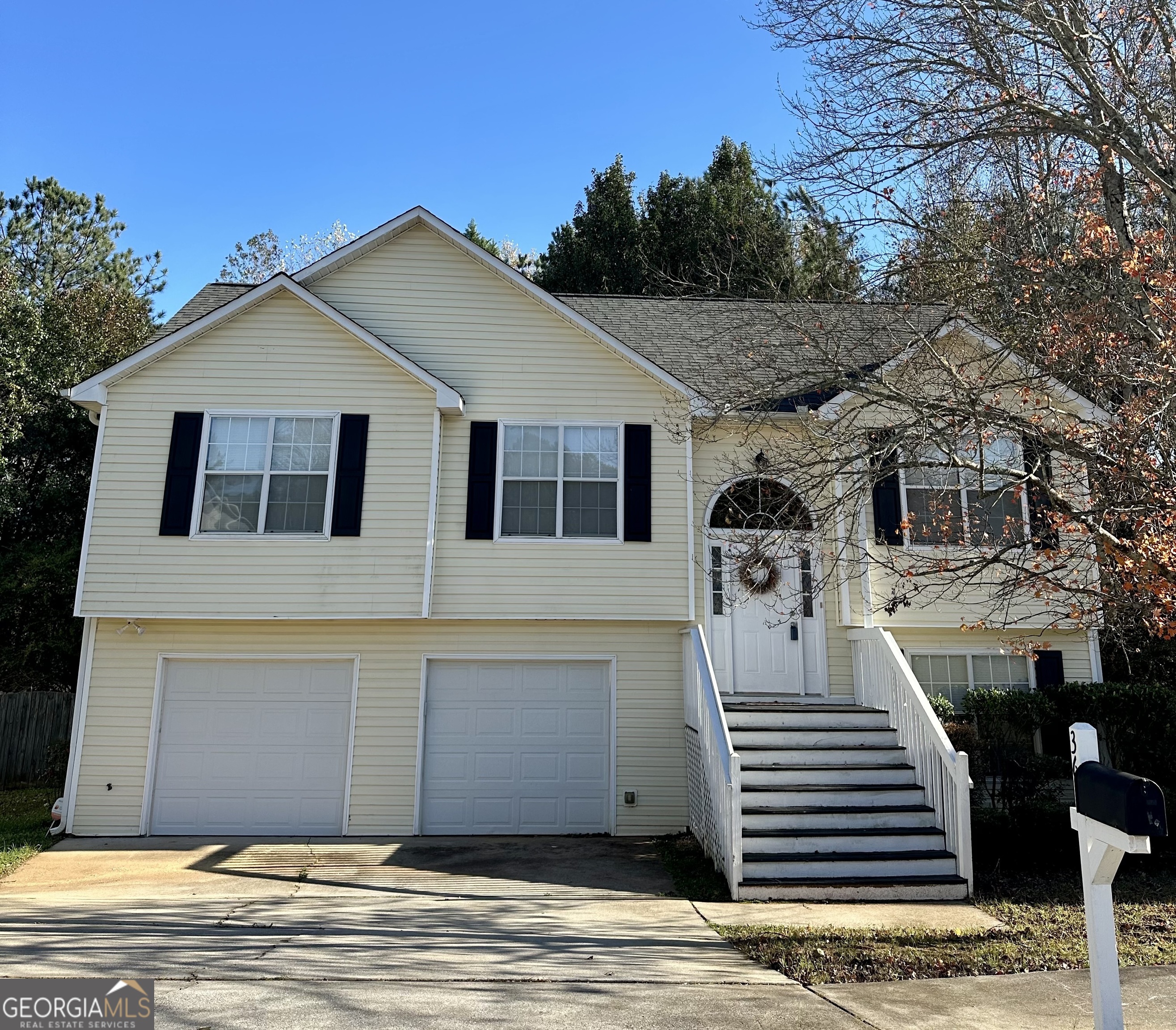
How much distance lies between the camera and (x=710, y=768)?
9.21m

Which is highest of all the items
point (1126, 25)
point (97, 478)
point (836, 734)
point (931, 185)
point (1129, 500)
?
point (1126, 25)

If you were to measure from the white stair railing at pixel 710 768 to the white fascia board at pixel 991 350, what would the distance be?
11.6 ft

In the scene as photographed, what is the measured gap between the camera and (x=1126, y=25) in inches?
327

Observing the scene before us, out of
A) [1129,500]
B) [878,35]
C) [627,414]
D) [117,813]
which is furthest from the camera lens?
[627,414]

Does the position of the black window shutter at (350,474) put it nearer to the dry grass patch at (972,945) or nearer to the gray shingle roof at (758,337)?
the gray shingle roof at (758,337)

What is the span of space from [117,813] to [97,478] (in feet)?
13.5

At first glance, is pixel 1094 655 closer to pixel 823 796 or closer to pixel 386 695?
pixel 823 796

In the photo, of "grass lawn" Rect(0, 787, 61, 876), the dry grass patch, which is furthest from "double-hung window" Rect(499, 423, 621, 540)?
"grass lawn" Rect(0, 787, 61, 876)

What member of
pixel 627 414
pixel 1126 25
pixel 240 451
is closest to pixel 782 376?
pixel 627 414

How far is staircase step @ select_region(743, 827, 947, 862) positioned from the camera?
A: 820 centimetres

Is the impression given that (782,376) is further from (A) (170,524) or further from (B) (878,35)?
(A) (170,524)

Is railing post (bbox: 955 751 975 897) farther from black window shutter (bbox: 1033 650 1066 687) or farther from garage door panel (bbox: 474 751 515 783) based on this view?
garage door panel (bbox: 474 751 515 783)

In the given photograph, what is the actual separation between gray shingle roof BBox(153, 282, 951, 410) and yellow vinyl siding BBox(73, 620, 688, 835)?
3570 millimetres

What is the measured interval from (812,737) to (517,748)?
12.2 ft
